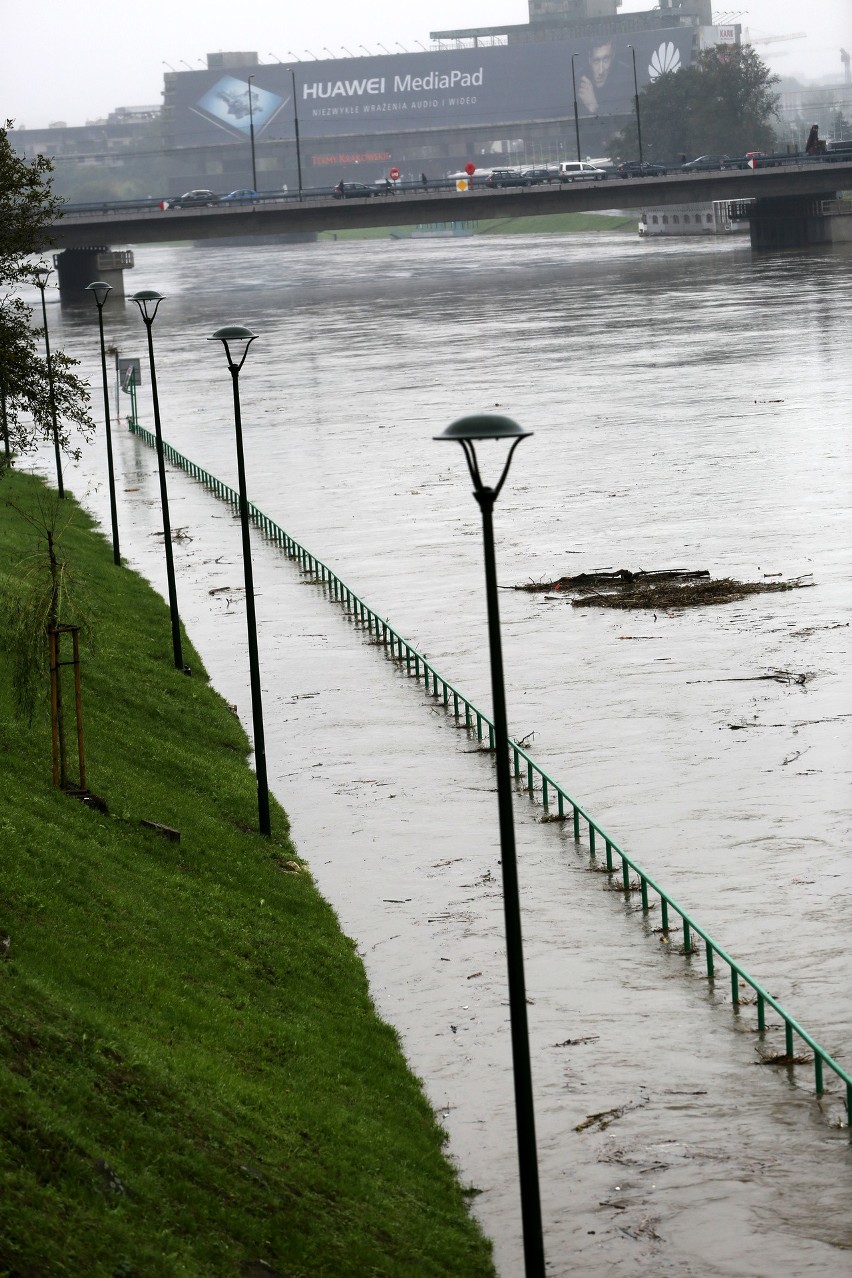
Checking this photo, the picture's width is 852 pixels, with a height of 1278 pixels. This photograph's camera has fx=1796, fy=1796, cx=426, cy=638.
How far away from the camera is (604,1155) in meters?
16.8

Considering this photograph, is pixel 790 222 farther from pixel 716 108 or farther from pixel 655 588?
pixel 655 588

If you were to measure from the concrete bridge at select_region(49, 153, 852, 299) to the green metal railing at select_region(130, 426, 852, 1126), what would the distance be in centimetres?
7832

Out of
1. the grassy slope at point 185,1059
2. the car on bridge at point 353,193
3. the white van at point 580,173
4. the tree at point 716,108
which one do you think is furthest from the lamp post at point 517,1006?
the tree at point 716,108

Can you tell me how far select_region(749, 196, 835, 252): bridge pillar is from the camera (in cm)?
13425

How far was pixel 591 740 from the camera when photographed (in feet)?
97.0

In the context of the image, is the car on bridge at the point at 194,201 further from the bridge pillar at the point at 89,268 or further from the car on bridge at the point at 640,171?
the car on bridge at the point at 640,171

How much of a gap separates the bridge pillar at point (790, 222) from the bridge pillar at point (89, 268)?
47398mm

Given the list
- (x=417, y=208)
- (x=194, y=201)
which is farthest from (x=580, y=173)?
(x=194, y=201)

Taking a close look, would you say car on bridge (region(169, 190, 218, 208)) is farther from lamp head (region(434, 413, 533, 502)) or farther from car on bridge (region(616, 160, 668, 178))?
lamp head (region(434, 413, 533, 502))

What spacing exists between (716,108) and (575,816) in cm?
16902

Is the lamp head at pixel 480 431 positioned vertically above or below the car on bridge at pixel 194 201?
below

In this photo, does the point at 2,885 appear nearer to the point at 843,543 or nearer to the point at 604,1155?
the point at 604,1155

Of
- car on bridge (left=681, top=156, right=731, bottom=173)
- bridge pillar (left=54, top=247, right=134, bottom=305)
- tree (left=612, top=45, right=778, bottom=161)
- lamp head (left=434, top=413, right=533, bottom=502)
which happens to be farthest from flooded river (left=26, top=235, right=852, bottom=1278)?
tree (left=612, top=45, right=778, bottom=161)

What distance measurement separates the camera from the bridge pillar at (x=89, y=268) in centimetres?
12494
